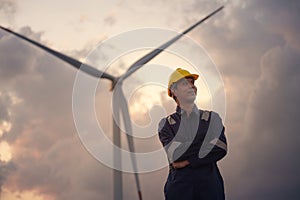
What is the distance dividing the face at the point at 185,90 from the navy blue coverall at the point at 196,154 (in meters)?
0.33

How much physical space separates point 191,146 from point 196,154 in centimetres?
25

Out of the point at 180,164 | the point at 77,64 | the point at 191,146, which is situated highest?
the point at 77,64

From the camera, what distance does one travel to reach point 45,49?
66.7 feet

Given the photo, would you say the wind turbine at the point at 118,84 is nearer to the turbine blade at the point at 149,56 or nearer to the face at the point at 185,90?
the turbine blade at the point at 149,56

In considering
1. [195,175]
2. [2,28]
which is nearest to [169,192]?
[195,175]

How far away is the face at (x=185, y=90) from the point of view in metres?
10.7

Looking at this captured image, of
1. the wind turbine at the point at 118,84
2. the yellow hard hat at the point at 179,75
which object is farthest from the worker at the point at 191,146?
the wind turbine at the point at 118,84

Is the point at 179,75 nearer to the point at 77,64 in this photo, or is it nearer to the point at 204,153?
the point at 204,153

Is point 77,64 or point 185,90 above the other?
point 77,64

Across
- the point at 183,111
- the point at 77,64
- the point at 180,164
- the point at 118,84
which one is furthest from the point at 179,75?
the point at 77,64

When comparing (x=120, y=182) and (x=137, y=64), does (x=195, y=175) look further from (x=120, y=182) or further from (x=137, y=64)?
(x=137, y=64)

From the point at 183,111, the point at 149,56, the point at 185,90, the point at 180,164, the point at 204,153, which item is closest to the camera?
the point at 204,153

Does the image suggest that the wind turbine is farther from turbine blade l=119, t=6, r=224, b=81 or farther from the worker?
the worker

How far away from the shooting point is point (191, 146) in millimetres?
10336
